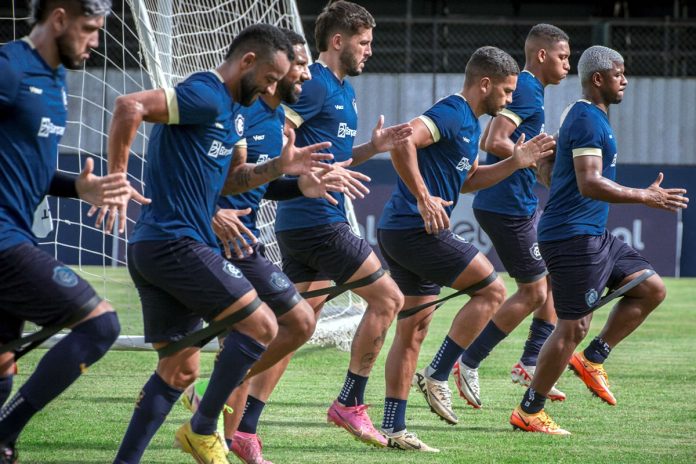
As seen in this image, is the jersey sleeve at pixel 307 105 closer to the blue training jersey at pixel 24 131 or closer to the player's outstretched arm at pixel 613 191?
the player's outstretched arm at pixel 613 191

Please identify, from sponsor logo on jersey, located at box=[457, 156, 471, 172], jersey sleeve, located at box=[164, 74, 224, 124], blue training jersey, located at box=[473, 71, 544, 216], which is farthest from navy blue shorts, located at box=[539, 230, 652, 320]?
jersey sleeve, located at box=[164, 74, 224, 124]

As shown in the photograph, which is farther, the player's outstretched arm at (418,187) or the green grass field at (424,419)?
the player's outstretched arm at (418,187)

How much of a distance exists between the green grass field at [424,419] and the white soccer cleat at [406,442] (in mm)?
94

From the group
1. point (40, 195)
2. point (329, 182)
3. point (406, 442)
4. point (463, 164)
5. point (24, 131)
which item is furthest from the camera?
point (463, 164)

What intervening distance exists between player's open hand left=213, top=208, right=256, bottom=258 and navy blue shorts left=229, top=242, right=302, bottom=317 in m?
0.06

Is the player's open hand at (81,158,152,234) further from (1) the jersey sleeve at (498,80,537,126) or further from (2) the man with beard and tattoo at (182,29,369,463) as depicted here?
(1) the jersey sleeve at (498,80,537,126)

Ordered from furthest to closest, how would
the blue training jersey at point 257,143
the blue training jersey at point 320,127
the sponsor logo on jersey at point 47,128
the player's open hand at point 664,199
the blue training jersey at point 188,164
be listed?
the blue training jersey at point 320,127 < the player's open hand at point 664,199 < the blue training jersey at point 257,143 < the blue training jersey at point 188,164 < the sponsor logo on jersey at point 47,128

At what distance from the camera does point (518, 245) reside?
8062mm

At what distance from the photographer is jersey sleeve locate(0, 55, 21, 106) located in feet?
14.1

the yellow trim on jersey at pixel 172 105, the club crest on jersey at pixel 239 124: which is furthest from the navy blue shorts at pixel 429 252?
the yellow trim on jersey at pixel 172 105

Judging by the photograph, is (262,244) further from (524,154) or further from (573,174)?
(573,174)

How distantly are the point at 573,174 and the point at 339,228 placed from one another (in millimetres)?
1446

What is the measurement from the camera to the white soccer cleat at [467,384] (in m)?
7.64

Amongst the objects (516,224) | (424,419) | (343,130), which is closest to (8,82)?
(343,130)
